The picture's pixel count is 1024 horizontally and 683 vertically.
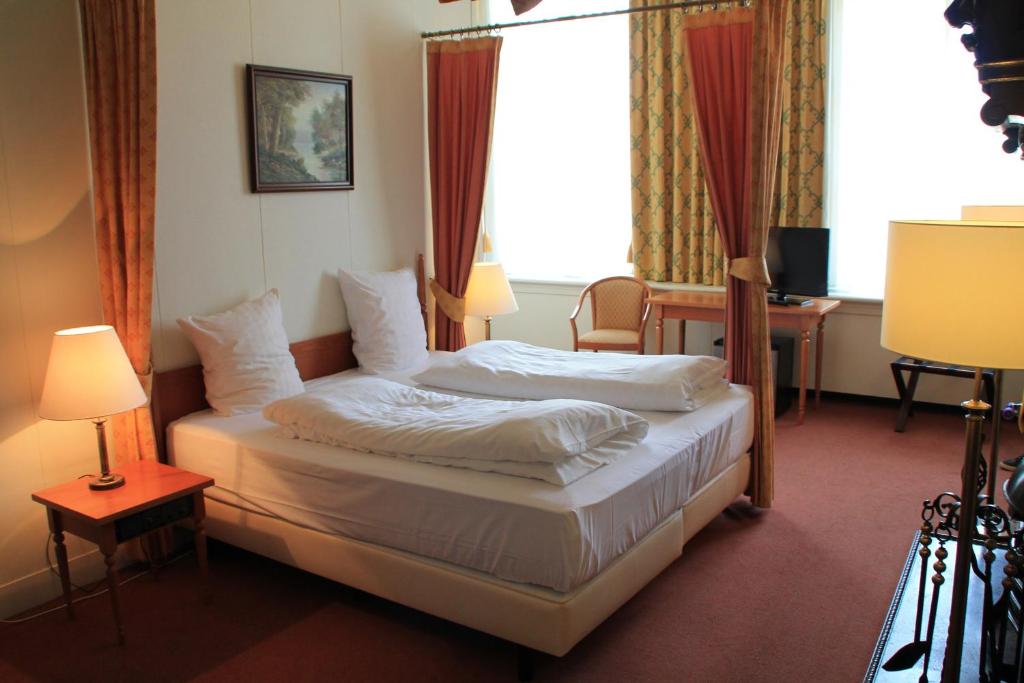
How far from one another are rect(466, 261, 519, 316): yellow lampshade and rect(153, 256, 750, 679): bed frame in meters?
1.75

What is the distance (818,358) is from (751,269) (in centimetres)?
215

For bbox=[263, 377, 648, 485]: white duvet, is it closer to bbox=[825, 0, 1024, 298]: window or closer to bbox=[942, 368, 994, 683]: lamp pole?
bbox=[942, 368, 994, 683]: lamp pole

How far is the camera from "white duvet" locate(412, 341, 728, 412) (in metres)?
3.90

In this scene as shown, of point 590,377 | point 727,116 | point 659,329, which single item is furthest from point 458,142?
point 659,329

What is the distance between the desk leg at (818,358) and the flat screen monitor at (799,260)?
0.32 m

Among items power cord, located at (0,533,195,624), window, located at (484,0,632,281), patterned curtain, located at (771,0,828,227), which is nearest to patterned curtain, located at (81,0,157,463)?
power cord, located at (0,533,195,624)

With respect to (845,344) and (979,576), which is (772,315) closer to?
(845,344)

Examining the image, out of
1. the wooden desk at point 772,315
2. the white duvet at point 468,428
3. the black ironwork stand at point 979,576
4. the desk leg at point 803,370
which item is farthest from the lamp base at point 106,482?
the desk leg at point 803,370

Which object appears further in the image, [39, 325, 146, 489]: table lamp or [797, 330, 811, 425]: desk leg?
[797, 330, 811, 425]: desk leg

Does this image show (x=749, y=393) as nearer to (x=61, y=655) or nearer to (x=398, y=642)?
(x=398, y=642)

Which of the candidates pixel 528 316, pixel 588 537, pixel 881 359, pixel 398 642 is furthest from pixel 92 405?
pixel 881 359

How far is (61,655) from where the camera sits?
3078 millimetres

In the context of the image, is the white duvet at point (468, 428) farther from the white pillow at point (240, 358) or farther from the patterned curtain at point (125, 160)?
the patterned curtain at point (125, 160)

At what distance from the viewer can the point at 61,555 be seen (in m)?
3.26
